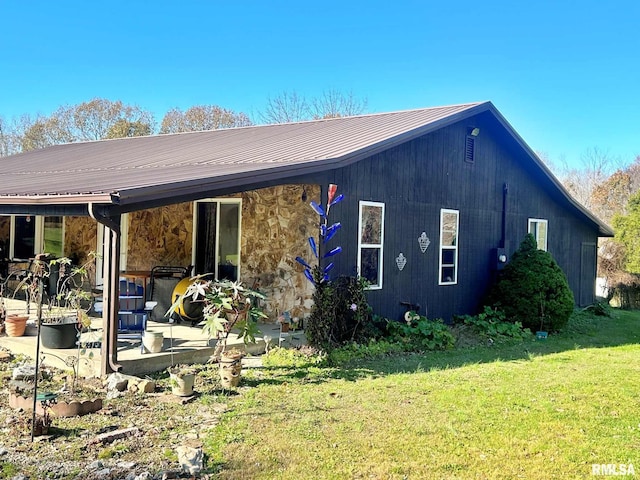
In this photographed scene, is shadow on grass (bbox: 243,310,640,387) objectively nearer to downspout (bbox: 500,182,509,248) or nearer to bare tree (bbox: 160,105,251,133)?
downspout (bbox: 500,182,509,248)

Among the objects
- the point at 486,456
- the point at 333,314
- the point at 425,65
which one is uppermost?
the point at 425,65

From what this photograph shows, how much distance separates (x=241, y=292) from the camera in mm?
6105

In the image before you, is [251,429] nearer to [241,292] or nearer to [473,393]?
[241,292]

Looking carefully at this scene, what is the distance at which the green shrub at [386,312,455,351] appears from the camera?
27.5 ft

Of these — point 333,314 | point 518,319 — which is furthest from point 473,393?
point 518,319

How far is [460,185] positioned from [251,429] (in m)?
7.45

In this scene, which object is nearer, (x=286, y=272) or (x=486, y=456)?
(x=486, y=456)

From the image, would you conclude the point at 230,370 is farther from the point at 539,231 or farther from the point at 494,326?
the point at 539,231

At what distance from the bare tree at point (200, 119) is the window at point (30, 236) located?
59.3 feet

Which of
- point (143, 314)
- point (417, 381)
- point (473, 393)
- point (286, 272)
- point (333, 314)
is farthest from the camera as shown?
point (286, 272)

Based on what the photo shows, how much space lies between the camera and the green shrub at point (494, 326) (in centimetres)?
980

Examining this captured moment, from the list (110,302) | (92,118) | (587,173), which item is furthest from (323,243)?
(587,173)

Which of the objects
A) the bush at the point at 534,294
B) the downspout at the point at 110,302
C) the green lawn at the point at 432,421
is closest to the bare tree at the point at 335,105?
the bush at the point at 534,294

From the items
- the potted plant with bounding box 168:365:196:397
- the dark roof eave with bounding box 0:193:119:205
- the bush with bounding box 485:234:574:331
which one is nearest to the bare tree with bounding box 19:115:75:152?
the dark roof eave with bounding box 0:193:119:205
